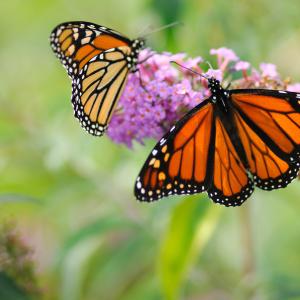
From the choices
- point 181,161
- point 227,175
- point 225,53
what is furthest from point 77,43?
point 227,175

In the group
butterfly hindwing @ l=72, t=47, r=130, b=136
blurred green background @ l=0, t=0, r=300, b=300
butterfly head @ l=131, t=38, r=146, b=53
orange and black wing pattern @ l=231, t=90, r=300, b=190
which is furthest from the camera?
blurred green background @ l=0, t=0, r=300, b=300

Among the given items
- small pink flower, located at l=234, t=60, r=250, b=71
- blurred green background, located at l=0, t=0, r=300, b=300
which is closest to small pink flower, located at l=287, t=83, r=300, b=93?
small pink flower, located at l=234, t=60, r=250, b=71

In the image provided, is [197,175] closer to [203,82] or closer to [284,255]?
[203,82]

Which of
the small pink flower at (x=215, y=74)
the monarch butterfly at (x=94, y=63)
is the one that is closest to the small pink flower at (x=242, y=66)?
the small pink flower at (x=215, y=74)

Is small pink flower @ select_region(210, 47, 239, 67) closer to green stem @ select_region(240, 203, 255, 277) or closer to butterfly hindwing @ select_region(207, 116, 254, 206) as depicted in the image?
butterfly hindwing @ select_region(207, 116, 254, 206)

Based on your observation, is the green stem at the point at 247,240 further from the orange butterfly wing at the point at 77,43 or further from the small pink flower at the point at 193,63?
the orange butterfly wing at the point at 77,43

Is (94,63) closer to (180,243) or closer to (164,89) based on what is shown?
(164,89)
